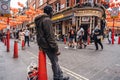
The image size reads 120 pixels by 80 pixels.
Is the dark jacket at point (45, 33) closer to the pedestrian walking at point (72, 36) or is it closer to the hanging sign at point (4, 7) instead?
the hanging sign at point (4, 7)

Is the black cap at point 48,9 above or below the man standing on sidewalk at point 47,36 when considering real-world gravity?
above

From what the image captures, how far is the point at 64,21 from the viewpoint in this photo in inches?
1251

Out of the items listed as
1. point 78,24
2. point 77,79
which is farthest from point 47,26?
point 78,24

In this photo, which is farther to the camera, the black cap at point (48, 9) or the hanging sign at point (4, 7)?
the hanging sign at point (4, 7)

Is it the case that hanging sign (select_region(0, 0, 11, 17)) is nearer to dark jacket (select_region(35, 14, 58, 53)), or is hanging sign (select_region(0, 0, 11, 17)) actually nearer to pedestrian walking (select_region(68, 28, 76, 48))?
pedestrian walking (select_region(68, 28, 76, 48))

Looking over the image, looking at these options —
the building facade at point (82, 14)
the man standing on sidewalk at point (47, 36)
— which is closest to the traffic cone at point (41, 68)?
Result: the man standing on sidewalk at point (47, 36)

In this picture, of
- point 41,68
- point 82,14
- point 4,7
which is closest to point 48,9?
point 41,68

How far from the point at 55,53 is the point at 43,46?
1.15 ft

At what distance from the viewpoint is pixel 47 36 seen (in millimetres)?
5148

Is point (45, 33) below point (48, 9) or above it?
below

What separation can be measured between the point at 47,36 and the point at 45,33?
0.30 ft

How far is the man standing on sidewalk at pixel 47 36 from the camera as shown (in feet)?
16.7

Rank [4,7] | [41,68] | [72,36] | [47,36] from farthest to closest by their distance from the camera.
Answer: [72,36]
[4,7]
[41,68]
[47,36]

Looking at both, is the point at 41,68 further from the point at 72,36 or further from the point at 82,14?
the point at 82,14
